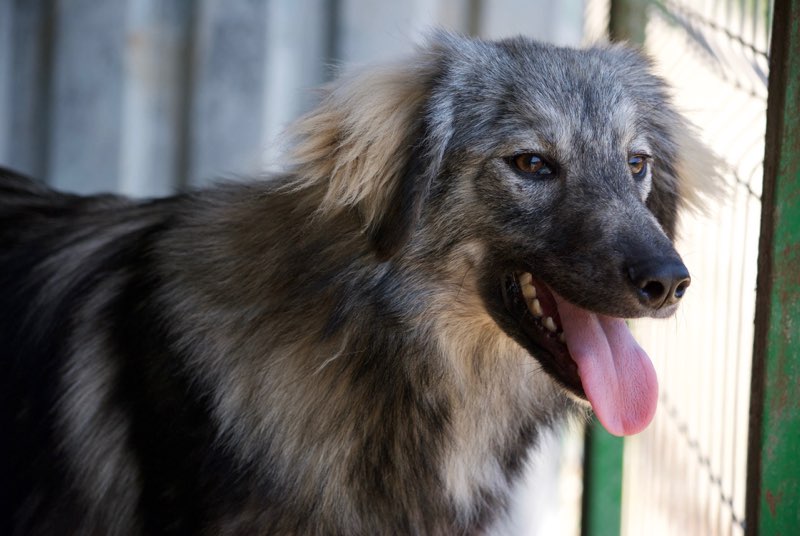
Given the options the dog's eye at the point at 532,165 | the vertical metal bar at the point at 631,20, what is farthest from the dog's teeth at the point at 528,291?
the vertical metal bar at the point at 631,20

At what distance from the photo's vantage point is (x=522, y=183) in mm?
2463

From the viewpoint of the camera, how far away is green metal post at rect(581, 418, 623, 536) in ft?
12.4

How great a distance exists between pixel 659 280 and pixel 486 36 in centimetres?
191

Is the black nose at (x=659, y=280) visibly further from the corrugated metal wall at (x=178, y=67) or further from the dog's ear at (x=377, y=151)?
the corrugated metal wall at (x=178, y=67)

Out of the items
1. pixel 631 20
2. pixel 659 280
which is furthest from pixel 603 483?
pixel 659 280

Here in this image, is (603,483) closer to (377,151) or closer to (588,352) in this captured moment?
(588,352)

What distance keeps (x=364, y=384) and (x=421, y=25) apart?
1.97 m

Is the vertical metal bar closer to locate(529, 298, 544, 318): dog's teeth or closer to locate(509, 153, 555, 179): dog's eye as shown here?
locate(509, 153, 555, 179): dog's eye

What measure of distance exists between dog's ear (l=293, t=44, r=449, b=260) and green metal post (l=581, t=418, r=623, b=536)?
164 cm

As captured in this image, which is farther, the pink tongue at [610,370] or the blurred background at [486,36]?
the blurred background at [486,36]

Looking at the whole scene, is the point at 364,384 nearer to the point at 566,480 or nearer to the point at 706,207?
the point at 706,207

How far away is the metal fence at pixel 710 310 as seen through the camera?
2.68 m

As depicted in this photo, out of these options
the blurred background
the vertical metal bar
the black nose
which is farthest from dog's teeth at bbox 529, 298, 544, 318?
the vertical metal bar

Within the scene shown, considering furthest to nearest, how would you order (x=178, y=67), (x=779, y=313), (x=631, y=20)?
(x=178, y=67) < (x=631, y=20) < (x=779, y=313)
